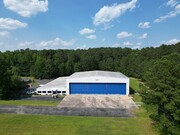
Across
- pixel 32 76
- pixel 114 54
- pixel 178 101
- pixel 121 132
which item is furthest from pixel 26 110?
pixel 114 54

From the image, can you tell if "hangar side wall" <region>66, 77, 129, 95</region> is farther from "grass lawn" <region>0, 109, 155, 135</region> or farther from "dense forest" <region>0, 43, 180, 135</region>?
"grass lawn" <region>0, 109, 155, 135</region>

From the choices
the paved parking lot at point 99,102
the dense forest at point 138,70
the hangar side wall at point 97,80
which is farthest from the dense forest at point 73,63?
the paved parking lot at point 99,102

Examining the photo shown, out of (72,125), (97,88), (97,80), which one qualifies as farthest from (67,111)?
(97,80)

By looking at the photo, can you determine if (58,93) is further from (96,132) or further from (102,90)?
(96,132)

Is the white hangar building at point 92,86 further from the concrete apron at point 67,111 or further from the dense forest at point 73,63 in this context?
the dense forest at point 73,63

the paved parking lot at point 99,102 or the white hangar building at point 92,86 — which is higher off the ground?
the white hangar building at point 92,86

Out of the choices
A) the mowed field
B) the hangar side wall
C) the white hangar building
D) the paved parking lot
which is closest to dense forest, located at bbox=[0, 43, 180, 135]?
the mowed field
